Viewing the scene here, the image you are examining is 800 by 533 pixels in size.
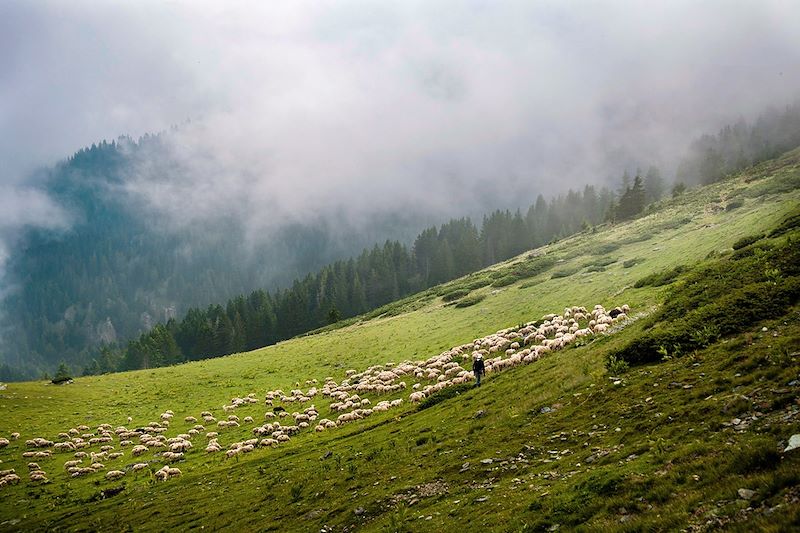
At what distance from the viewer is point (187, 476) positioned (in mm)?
30047

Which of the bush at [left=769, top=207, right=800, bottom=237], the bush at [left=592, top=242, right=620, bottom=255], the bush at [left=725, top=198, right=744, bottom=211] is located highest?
the bush at [left=725, top=198, right=744, bottom=211]

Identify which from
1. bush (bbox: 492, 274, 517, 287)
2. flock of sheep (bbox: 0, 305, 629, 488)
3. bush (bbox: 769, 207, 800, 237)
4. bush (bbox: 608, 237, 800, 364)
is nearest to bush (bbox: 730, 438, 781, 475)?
bush (bbox: 608, 237, 800, 364)

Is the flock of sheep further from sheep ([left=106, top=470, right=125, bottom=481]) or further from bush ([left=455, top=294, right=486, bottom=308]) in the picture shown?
bush ([left=455, top=294, right=486, bottom=308])

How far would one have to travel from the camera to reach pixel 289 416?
4281cm

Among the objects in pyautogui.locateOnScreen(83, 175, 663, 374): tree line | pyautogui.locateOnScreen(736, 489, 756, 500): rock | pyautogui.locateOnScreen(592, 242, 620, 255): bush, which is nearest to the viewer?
pyautogui.locateOnScreen(736, 489, 756, 500): rock

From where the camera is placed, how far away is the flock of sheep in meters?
33.7

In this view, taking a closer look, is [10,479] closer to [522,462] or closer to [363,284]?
[522,462]

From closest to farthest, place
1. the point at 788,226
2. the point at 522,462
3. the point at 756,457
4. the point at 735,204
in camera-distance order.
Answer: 1. the point at 756,457
2. the point at 522,462
3. the point at 788,226
4. the point at 735,204

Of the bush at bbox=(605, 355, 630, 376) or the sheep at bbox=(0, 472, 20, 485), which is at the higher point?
the bush at bbox=(605, 355, 630, 376)

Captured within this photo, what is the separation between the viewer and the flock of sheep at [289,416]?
1325 inches

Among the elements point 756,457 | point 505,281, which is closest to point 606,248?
point 505,281

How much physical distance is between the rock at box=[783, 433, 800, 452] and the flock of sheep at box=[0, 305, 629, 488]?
24528 mm

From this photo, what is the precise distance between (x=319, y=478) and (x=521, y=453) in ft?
36.0

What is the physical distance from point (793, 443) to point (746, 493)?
5.64ft
